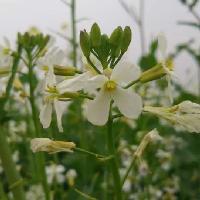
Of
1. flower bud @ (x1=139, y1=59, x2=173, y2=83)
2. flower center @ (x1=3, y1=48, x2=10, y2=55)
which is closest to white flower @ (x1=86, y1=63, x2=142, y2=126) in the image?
flower bud @ (x1=139, y1=59, x2=173, y2=83)

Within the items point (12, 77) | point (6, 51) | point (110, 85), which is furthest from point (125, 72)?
point (6, 51)

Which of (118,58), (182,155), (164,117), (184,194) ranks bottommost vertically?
(184,194)

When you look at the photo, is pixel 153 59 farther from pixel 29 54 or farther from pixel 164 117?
pixel 164 117

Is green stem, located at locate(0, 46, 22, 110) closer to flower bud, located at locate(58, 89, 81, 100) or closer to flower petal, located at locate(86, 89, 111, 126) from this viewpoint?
flower bud, located at locate(58, 89, 81, 100)

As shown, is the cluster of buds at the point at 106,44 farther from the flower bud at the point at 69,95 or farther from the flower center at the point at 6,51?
the flower center at the point at 6,51

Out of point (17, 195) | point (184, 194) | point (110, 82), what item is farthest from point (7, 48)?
point (184, 194)

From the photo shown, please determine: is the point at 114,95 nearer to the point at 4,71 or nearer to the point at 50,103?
the point at 50,103
